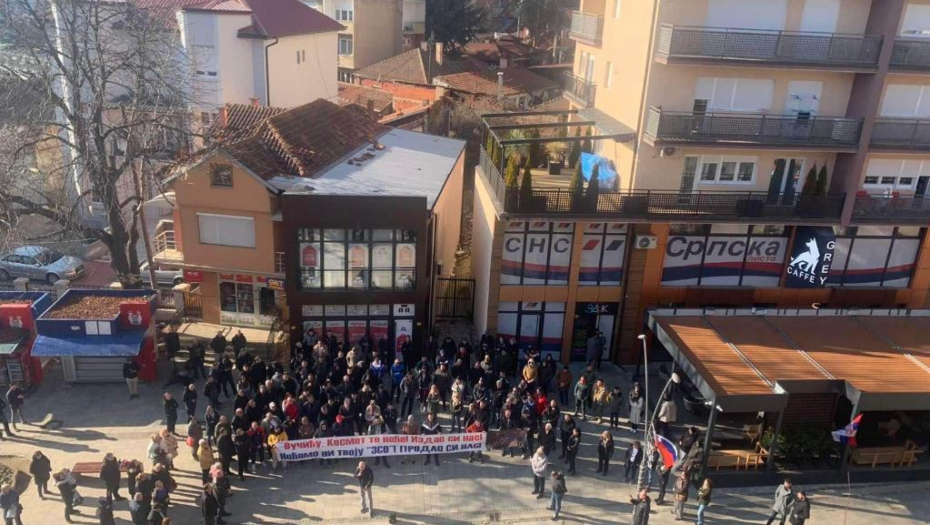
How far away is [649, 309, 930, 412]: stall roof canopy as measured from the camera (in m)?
16.9

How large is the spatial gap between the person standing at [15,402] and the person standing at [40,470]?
2946mm

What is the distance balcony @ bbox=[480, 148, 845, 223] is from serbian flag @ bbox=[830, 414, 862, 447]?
22.2 ft

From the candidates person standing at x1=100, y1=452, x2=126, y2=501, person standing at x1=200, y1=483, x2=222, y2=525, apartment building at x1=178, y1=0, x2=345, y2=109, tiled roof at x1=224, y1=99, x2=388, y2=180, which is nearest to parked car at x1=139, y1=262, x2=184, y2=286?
apartment building at x1=178, y1=0, x2=345, y2=109

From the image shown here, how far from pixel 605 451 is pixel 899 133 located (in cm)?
1353

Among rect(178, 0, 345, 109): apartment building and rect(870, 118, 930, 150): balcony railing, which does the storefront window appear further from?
rect(870, 118, 930, 150): balcony railing

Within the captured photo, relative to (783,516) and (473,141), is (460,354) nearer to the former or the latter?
(783,516)

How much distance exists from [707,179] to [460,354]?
958cm

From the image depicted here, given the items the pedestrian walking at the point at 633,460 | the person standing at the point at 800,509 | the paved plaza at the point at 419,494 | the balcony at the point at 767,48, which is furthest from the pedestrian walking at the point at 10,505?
the balcony at the point at 767,48

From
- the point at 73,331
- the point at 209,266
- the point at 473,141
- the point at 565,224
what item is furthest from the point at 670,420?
the point at 473,141

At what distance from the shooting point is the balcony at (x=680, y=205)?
2053cm

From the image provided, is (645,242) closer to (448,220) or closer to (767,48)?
(767,48)

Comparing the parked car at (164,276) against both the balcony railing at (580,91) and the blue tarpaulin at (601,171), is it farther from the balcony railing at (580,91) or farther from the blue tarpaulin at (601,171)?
the balcony railing at (580,91)

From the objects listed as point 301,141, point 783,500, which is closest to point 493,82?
point 301,141

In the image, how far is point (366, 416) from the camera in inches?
682
